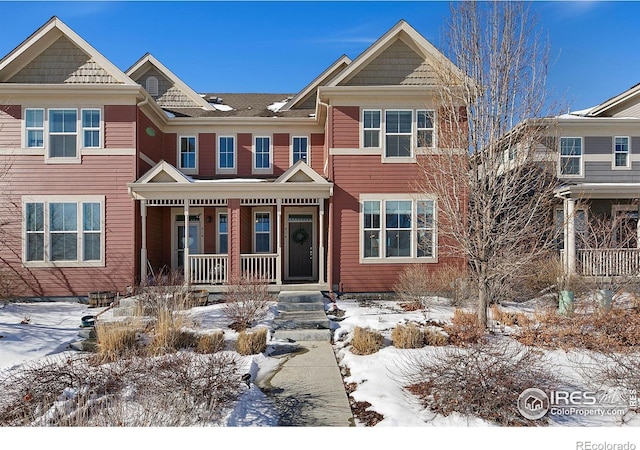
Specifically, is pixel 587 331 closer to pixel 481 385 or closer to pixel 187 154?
pixel 481 385

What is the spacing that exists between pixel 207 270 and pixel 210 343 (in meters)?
5.30

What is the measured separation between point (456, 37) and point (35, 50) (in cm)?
1212

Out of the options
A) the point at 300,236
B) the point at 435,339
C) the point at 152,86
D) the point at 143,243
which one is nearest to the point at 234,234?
the point at 143,243

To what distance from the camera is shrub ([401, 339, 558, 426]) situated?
4863mm

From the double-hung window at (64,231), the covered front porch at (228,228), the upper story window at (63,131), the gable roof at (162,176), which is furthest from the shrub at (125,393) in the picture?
the upper story window at (63,131)

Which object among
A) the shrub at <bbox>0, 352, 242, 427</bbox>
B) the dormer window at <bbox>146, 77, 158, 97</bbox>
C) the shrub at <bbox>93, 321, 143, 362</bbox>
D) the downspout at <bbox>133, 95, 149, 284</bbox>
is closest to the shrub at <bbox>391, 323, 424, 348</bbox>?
the shrub at <bbox>0, 352, 242, 427</bbox>

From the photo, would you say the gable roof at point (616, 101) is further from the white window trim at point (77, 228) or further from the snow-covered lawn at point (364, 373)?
the white window trim at point (77, 228)

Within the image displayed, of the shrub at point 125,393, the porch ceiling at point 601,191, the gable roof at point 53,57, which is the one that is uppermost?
the gable roof at point 53,57

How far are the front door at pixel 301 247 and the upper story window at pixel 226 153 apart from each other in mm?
2882

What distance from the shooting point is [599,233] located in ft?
40.7

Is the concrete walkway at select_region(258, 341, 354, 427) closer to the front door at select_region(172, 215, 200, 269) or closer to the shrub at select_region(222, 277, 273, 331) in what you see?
the shrub at select_region(222, 277, 273, 331)

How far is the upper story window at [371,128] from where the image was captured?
12281 millimetres

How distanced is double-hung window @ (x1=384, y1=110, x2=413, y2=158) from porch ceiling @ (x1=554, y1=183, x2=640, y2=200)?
570 centimetres

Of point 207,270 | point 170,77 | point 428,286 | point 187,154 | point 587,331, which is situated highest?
point 170,77
